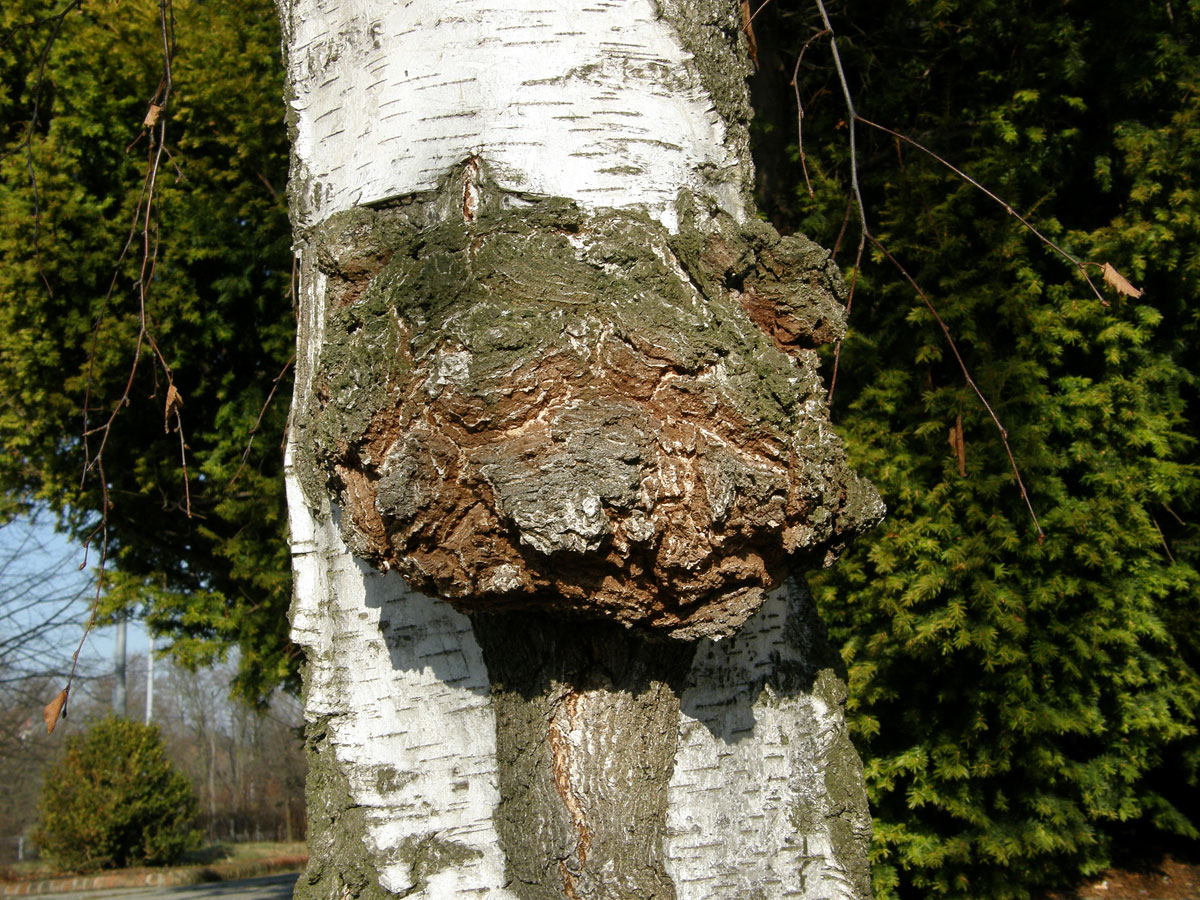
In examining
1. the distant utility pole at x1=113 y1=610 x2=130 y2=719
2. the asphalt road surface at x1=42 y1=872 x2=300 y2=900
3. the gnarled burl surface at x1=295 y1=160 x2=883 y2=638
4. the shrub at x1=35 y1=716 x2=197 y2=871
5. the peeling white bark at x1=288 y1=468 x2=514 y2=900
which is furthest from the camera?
the distant utility pole at x1=113 y1=610 x2=130 y2=719

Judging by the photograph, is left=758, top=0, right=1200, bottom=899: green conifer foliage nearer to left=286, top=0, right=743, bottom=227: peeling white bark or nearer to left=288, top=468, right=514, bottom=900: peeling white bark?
left=286, top=0, right=743, bottom=227: peeling white bark

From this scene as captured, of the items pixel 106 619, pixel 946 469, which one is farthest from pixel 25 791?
pixel 946 469

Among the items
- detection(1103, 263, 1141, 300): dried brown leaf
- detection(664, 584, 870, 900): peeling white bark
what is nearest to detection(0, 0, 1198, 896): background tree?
detection(1103, 263, 1141, 300): dried brown leaf

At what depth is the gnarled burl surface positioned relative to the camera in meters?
1.12

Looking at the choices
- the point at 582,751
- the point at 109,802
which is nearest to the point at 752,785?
the point at 582,751

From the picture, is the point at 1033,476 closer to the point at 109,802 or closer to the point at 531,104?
the point at 531,104

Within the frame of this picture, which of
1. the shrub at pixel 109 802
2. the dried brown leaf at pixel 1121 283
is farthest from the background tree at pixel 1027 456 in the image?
the shrub at pixel 109 802

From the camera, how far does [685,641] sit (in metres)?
1.25

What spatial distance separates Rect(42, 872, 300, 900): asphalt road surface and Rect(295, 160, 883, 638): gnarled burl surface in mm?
8286

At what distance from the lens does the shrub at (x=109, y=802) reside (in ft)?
39.5

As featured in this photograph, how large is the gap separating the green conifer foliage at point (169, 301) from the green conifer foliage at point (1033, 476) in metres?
2.72

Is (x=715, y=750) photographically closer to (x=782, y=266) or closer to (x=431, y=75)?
(x=782, y=266)

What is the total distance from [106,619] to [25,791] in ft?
78.2

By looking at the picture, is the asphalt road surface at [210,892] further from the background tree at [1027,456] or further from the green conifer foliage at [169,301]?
the background tree at [1027,456]
